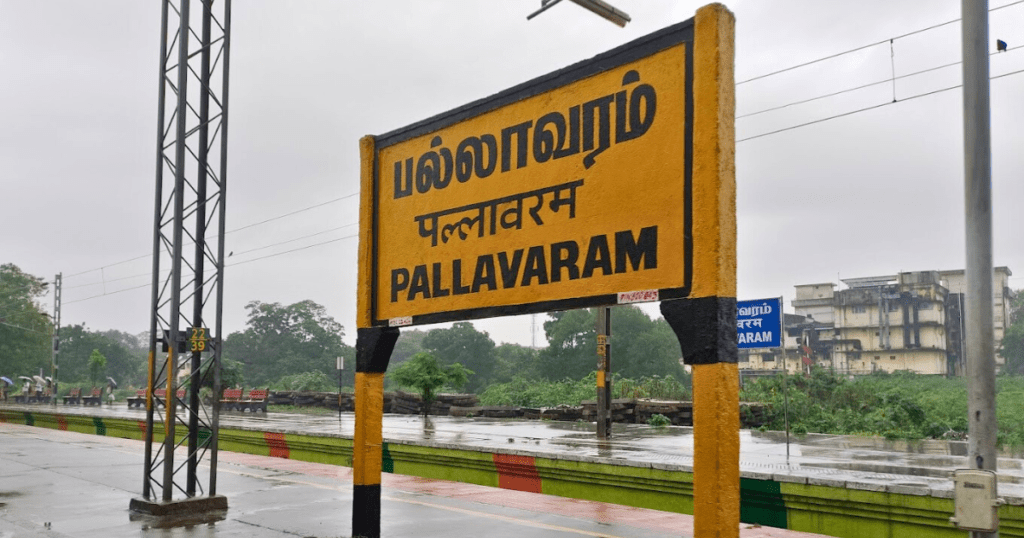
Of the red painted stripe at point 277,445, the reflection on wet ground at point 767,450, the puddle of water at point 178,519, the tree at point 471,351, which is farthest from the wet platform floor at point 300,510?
the tree at point 471,351

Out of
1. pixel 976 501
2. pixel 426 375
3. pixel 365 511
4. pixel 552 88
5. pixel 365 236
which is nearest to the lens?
pixel 976 501

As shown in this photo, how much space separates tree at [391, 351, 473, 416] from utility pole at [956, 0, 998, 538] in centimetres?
2523

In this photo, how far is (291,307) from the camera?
3740 inches

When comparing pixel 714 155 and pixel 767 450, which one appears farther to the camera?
pixel 767 450

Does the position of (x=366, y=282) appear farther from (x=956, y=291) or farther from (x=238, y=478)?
(x=956, y=291)

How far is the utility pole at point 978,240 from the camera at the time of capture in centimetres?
577

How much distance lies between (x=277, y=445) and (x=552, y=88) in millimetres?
16402

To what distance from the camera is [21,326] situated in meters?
→ 78.8

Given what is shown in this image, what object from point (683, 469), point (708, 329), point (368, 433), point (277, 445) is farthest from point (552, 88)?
point (277, 445)

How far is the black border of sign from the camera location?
204 inches

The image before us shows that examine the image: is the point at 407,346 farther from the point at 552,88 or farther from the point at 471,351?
the point at 552,88

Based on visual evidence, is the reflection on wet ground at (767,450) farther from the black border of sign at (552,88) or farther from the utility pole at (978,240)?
the black border of sign at (552,88)

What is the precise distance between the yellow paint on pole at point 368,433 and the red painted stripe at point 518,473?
655 cm

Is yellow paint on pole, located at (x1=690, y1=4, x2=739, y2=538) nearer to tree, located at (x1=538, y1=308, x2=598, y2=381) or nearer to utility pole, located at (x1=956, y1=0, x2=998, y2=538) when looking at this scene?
utility pole, located at (x1=956, y1=0, x2=998, y2=538)
